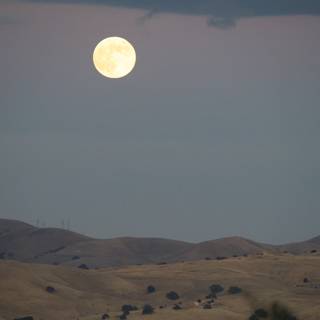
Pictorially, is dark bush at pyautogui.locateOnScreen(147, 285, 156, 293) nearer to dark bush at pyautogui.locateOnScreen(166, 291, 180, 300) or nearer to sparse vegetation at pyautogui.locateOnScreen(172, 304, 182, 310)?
dark bush at pyautogui.locateOnScreen(166, 291, 180, 300)

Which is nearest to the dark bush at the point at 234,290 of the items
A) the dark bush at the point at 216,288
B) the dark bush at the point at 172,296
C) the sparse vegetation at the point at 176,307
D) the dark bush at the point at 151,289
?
the dark bush at the point at 216,288

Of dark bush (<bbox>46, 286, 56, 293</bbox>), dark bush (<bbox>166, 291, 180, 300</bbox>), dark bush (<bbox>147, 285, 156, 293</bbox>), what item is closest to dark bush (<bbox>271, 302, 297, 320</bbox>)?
dark bush (<bbox>46, 286, 56, 293</bbox>)

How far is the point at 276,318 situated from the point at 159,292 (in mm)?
107355

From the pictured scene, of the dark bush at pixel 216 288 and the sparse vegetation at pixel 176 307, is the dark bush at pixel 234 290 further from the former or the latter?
the sparse vegetation at pixel 176 307

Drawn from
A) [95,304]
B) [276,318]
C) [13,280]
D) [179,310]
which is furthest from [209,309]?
[276,318]

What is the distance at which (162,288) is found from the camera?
463 feet

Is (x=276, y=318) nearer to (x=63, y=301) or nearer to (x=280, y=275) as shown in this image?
(x=63, y=301)

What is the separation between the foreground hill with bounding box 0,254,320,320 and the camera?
115m

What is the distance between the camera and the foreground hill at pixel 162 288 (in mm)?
114562

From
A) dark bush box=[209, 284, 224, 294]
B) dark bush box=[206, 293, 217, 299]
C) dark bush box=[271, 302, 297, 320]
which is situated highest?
dark bush box=[209, 284, 224, 294]

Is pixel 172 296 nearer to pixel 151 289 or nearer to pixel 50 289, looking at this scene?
pixel 151 289

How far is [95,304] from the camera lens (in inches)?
5044

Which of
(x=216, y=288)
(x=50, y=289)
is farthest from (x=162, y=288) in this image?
(x=50, y=289)

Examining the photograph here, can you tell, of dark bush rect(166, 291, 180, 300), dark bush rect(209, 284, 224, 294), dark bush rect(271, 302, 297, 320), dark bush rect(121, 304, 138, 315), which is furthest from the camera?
dark bush rect(209, 284, 224, 294)
